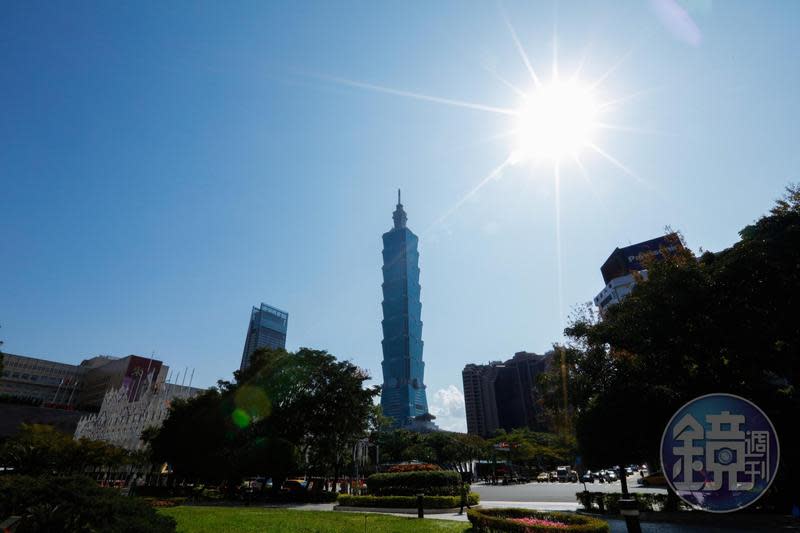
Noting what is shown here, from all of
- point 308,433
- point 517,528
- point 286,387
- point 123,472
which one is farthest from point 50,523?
point 123,472

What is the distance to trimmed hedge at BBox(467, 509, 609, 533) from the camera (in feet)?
37.9

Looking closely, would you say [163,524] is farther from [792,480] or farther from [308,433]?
[308,433]

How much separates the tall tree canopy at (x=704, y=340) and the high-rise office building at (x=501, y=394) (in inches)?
5536

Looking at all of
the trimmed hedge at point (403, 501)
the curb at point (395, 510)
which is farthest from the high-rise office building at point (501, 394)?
the curb at point (395, 510)

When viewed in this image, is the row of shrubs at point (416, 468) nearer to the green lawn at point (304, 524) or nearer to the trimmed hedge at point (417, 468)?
the trimmed hedge at point (417, 468)

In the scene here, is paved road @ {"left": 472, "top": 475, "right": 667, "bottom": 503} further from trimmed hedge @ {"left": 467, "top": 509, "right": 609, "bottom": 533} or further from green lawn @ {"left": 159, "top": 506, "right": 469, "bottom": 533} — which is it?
green lawn @ {"left": 159, "top": 506, "right": 469, "bottom": 533}

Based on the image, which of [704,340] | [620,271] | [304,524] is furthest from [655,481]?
[620,271]

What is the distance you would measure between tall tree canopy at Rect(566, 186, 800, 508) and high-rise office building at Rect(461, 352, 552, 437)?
461 ft

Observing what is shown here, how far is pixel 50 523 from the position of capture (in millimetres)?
6008

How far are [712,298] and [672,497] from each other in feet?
32.0

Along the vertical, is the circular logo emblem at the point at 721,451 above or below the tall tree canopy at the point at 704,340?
below

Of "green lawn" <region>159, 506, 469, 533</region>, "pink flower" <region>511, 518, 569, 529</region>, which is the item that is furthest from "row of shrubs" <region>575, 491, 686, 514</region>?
"green lawn" <region>159, 506, 469, 533</region>

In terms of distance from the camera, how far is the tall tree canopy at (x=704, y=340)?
15.1m

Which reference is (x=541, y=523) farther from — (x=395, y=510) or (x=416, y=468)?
(x=416, y=468)
